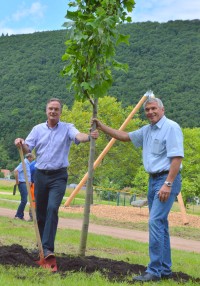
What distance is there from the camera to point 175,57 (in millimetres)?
87562

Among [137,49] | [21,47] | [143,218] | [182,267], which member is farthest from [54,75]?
[182,267]

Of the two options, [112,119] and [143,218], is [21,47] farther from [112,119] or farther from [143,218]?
[143,218]

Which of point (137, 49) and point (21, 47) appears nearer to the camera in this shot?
point (137, 49)

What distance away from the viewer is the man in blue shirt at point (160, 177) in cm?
698

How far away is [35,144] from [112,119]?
93.2 ft

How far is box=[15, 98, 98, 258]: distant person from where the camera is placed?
764cm

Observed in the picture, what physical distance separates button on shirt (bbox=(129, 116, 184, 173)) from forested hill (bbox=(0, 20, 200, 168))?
54320mm

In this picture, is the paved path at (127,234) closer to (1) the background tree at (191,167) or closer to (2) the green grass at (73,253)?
(2) the green grass at (73,253)

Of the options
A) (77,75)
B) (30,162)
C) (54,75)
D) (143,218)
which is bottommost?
(143,218)

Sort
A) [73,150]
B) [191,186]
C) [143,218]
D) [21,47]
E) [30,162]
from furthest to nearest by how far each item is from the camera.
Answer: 1. [21,47]
2. [73,150]
3. [191,186]
4. [143,218]
5. [30,162]

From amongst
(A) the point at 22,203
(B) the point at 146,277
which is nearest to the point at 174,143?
(B) the point at 146,277

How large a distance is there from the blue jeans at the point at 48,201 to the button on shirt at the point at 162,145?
115 centimetres

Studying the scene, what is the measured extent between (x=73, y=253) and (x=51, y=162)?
1.88 m

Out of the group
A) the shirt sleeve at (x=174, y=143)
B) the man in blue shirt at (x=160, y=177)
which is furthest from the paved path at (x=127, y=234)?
the shirt sleeve at (x=174, y=143)
